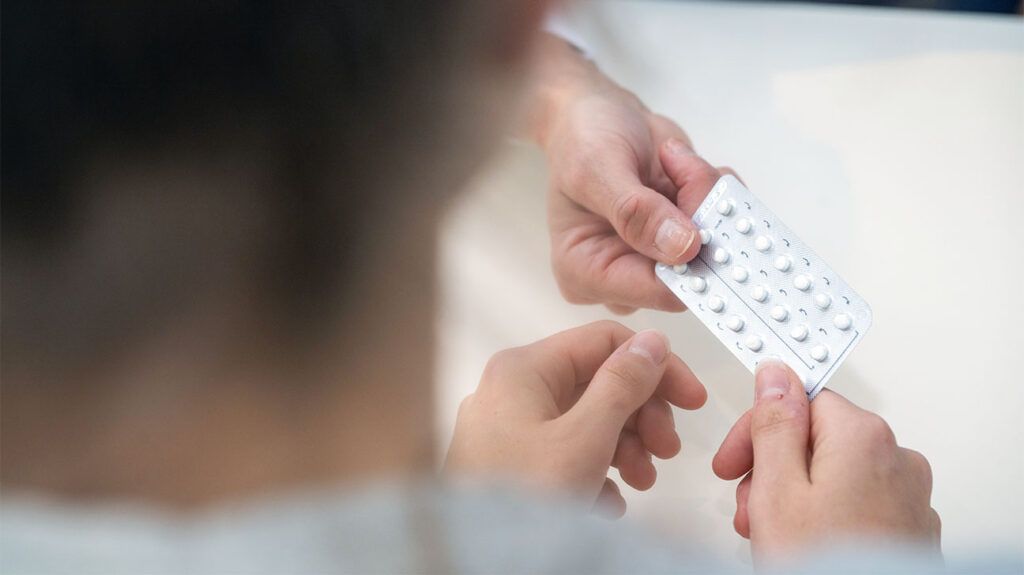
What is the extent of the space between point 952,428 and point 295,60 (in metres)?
0.48

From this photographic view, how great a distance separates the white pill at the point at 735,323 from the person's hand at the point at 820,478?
35mm

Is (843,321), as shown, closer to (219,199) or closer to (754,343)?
(754,343)

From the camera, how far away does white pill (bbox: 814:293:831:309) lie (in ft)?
1.58

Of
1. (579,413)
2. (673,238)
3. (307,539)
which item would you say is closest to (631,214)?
(673,238)

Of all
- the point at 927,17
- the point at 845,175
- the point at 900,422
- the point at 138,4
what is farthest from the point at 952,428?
the point at 138,4

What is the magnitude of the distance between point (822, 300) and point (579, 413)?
0.50 ft

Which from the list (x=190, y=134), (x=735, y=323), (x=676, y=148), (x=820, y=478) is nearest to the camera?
(x=190, y=134)

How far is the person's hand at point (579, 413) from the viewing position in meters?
0.43

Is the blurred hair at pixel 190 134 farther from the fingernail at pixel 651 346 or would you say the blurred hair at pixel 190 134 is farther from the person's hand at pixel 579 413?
the fingernail at pixel 651 346

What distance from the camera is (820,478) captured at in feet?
1.28

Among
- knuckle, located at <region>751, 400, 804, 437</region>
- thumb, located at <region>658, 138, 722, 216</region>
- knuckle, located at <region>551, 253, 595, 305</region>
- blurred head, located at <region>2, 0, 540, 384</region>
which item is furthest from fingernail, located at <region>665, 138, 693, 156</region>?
blurred head, located at <region>2, 0, 540, 384</region>

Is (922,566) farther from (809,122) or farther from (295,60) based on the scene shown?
(809,122)

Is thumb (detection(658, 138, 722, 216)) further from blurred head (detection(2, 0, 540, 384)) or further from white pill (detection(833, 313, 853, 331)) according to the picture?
blurred head (detection(2, 0, 540, 384))

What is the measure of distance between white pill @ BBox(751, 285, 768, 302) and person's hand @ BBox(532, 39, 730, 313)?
0.14ft
